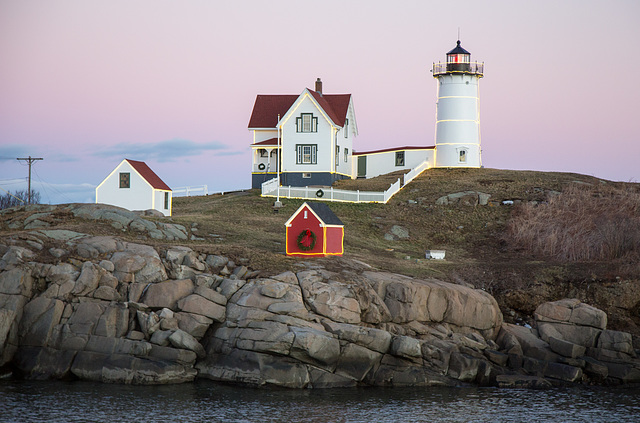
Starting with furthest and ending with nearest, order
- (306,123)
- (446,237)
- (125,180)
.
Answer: (306,123)
(446,237)
(125,180)

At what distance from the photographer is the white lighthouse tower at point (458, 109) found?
6162 centimetres

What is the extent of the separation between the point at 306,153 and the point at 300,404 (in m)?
36.1

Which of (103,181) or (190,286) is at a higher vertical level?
(103,181)

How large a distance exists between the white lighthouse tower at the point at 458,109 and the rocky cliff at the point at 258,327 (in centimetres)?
3392

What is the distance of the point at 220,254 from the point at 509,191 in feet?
95.1

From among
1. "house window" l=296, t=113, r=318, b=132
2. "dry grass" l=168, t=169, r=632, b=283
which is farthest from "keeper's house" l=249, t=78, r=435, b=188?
"dry grass" l=168, t=169, r=632, b=283

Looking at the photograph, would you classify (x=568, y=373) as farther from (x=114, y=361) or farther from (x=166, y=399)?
(x=114, y=361)

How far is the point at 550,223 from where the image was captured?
4394 cm

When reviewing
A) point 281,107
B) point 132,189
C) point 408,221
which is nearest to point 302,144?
point 281,107

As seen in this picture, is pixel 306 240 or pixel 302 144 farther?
pixel 302 144

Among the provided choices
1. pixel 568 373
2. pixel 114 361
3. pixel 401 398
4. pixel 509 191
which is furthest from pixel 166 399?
pixel 509 191

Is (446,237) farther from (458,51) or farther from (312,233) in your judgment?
(458,51)

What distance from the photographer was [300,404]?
73.8 ft

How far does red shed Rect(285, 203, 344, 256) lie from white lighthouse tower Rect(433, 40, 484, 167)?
102 feet
